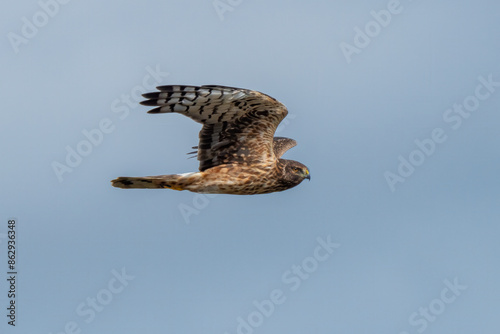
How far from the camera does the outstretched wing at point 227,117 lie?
16.2 m

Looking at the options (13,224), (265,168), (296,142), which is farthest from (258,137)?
(13,224)

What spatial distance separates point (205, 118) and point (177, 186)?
121cm

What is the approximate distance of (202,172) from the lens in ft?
57.0

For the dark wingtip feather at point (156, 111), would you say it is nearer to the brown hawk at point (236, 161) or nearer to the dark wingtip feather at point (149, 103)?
the dark wingtip feather at point (149, 103)

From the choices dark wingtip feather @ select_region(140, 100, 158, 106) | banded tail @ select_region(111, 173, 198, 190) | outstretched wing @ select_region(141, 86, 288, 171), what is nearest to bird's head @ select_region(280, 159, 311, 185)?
outstretched wing @ select_region(141, 86, 288, 171)

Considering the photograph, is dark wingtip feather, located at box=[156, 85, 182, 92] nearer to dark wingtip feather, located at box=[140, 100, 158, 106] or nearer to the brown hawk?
dark wingtip feather, located at box=[140, 100, 158, 106]

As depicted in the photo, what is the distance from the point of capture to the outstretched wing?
16.2 meters

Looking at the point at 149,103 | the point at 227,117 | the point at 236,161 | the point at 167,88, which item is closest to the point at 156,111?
the point at 149,103

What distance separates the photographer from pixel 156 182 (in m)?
17.3

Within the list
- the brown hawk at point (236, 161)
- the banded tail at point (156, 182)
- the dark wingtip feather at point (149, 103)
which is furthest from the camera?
the banded tail at point (156, 182)

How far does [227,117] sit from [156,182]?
5.04 feet

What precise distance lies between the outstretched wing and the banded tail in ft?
1.22

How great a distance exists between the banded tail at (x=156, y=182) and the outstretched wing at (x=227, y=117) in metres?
0.37

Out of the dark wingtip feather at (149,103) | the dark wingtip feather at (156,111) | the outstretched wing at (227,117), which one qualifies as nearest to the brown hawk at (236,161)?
the outstretched wing at (227,117)
